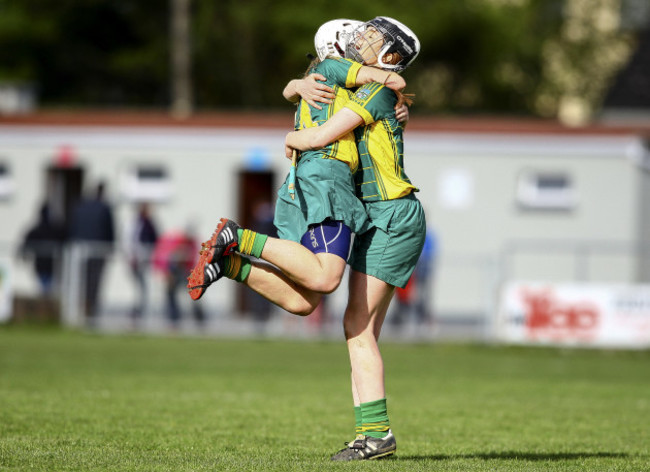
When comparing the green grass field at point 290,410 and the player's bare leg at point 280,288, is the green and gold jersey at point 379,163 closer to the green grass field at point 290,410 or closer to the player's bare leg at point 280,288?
the player's bare leg at point 280,288

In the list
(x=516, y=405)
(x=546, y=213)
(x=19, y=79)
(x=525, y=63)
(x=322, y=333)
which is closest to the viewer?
(x=516, y=405)

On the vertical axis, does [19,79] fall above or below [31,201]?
above

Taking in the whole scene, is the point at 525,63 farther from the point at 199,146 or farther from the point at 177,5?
the point at 199,146

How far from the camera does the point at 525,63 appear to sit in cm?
4325

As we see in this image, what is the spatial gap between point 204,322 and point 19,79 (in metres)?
22.6

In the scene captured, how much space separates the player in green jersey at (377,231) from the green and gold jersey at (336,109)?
8 centimetres

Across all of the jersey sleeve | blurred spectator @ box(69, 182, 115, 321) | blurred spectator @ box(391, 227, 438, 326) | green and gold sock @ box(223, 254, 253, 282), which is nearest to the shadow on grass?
green and gold sock @ box(223, 254, 253, 282)

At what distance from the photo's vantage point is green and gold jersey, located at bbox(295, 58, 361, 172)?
594cm

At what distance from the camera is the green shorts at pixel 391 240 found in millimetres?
6047

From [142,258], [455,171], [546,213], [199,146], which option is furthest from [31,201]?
[546,213]

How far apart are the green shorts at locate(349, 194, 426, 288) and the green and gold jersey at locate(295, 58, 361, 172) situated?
0.26m

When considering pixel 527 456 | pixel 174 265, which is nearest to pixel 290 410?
pixel 527 456

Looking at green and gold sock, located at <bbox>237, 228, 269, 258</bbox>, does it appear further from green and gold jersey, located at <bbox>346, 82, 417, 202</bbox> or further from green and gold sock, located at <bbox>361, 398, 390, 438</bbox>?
green and gold sock, located at <bbox>361, 398, 390, 438</bbox>

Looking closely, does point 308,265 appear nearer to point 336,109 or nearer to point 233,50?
point 336,109
